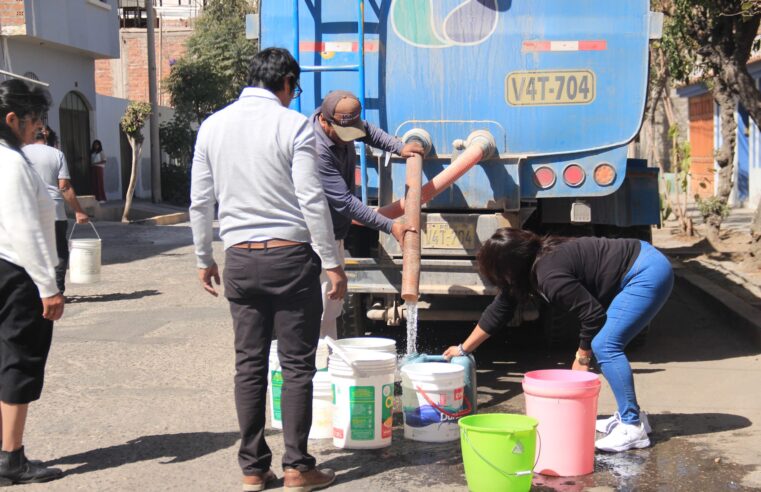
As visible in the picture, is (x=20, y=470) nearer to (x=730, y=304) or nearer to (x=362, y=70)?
(x=362, y=70)

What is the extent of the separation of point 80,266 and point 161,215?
12231mm

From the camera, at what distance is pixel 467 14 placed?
7016 mm

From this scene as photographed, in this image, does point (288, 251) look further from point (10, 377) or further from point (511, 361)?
point (511, 361)

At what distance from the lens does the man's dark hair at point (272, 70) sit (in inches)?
184

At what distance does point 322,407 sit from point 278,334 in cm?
96

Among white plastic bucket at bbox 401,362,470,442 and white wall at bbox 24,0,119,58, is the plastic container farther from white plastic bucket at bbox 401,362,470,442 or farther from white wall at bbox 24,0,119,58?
white wall at bbox 24,0,119,58

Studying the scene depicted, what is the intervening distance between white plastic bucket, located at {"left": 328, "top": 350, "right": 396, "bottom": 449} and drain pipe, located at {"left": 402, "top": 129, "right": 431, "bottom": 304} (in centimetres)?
86

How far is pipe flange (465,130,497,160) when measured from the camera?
22.5ft

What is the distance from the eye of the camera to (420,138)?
274 inches

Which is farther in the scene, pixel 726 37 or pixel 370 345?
pixel 726 37

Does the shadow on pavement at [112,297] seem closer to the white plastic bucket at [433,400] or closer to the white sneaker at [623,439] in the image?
the white plastic bucket at [433,400]

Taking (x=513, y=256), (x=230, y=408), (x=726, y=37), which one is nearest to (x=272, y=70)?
(x=513, y=256)

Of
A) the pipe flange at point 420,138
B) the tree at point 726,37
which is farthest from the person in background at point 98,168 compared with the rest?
the pipe flange at point 420,138

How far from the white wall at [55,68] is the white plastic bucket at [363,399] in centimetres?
1583
